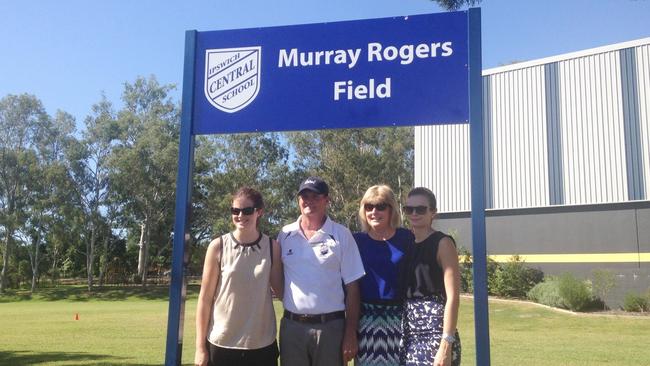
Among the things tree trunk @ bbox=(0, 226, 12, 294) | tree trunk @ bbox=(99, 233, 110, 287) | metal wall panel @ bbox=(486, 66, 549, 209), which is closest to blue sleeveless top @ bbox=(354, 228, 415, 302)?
metal wall panel @ bbox=(486, 66, 549, 209)

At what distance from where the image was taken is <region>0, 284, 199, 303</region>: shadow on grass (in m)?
37.4

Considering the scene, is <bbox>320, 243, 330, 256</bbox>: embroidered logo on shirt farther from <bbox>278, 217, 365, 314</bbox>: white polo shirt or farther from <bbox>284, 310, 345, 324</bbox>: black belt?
<bbox>284, 310, 345, 324</bbox>: black belt

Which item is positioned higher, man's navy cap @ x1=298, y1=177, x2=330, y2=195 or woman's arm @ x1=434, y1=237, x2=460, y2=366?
man's navy cap @ x1=298, y1=177, x2=330, y2=195

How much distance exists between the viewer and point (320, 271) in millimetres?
3699

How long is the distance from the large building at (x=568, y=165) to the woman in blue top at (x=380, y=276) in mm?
20955

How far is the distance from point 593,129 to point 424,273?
2312cm

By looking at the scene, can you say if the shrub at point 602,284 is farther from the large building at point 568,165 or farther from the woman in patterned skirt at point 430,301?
the woman in patterned skirt at point 430,301

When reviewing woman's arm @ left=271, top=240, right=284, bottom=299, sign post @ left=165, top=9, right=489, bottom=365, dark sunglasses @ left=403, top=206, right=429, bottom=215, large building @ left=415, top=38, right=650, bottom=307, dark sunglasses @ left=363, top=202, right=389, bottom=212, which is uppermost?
large building @ left=415, top=38, right=650, bottom=307

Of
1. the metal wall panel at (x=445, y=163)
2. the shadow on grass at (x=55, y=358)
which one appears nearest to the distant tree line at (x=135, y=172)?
the metal wall panel at (x=445, y=163)

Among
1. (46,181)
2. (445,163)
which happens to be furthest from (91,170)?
(445,163)

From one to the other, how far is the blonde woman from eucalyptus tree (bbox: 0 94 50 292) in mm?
41570

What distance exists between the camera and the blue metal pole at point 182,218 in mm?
4172

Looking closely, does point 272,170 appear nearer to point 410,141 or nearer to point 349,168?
point 349,168

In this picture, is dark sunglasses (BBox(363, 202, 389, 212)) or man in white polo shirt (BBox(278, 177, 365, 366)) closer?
man in white polo shirt (BBox(278, 177, 365, 366))
